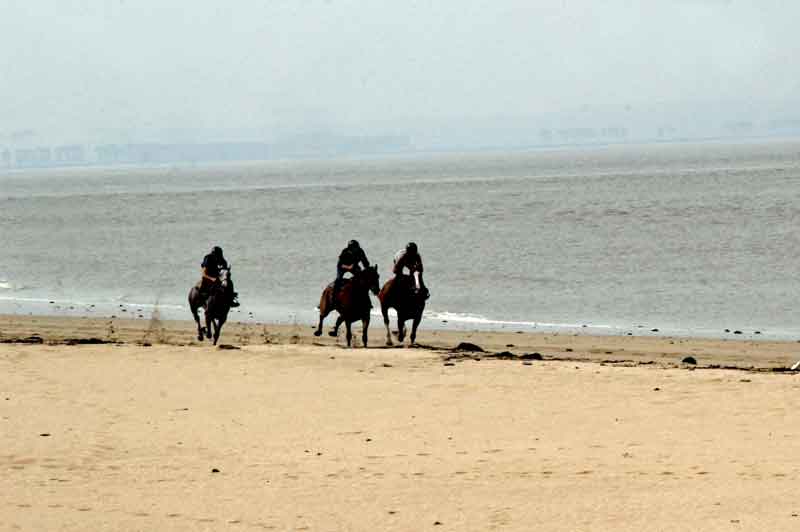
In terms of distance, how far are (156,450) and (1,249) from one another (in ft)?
201

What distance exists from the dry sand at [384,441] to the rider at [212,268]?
2888 millimetres

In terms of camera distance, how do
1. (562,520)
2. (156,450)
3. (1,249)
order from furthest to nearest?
(1,249), (156,450), (562,520)

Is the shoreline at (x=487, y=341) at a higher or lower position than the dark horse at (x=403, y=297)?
lower

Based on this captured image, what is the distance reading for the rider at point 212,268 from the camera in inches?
998

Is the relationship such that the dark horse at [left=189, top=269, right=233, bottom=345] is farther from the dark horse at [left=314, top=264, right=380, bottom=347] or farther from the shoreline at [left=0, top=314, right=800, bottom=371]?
the dark horse at [left=314, top=264, right=380, bottom=347]

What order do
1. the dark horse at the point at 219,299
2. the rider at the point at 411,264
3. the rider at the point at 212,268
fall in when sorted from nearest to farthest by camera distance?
1. the rider at the point at 411,264
2. the dark horse at the point at 219,299
3. the rider at the point at 212,268

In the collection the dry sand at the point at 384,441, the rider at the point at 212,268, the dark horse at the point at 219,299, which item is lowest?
Answer: the dry sand at the point at 384,441

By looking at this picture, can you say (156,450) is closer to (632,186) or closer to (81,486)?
(81,486)

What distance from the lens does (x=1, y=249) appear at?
7288 cm

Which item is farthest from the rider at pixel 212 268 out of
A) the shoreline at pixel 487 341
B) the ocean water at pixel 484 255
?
the ocean water at pixel 484 255

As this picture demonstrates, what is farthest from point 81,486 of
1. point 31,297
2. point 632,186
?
point 632,186

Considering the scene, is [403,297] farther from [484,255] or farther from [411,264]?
[484,255]

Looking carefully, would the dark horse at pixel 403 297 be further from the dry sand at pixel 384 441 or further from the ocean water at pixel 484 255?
the ocean water at pixel 484 255

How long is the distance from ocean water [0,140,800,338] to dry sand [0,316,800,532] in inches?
486
